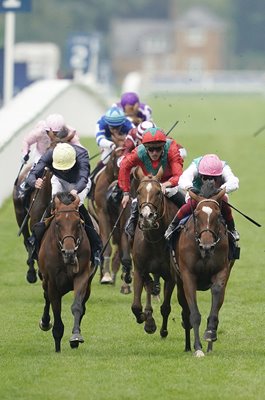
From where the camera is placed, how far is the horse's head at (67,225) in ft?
41.2

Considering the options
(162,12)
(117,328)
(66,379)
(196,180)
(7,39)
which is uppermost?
(196,180)

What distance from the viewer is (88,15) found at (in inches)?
4870

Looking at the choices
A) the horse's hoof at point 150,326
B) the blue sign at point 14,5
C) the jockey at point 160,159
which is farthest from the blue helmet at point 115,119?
the blue sign at point 14,5

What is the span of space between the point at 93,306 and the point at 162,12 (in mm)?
134534

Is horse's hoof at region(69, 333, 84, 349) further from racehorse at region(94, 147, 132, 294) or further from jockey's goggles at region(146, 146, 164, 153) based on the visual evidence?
racehorse at region(94, 147, 132, 294)

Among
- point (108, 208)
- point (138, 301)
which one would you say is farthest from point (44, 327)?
point (108, 208)

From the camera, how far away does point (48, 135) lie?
646 inches

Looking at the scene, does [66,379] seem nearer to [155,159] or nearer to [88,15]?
[155,159]

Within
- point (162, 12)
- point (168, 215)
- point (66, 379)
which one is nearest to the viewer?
point (66, 379)

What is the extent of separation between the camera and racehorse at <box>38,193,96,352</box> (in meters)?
12.6

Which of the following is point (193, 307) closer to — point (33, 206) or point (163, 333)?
point (163, 333)

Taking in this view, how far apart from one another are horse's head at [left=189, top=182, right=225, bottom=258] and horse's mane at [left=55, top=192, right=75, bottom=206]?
3.24 ft

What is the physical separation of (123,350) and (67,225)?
4.16 ft

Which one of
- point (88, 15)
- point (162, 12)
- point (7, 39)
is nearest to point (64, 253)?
point (7, 39)
